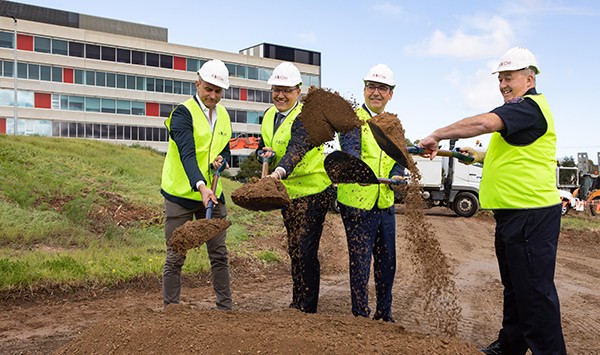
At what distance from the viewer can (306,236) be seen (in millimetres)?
4730

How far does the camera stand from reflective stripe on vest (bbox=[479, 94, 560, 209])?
3582 millimetres

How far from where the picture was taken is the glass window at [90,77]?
47.3 metres

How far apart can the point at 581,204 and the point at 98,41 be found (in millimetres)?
41862

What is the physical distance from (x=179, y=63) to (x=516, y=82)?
52.2 m

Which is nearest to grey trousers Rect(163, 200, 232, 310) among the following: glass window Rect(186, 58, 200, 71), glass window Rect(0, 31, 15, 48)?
glass window Rect(0, 31, 15, 48)

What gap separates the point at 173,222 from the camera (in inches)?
174

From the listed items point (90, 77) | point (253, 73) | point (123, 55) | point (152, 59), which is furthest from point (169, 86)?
point (253, 73)

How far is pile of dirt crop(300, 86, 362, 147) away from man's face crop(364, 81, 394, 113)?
6.2 inches

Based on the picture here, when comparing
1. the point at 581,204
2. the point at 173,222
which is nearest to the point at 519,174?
the point at 173,222

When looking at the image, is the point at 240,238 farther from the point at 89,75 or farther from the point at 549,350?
the point at 89,75

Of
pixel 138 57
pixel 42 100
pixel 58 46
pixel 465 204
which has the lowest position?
pixel 465 204

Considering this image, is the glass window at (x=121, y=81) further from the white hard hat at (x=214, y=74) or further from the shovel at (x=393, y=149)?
the shovel at (x=393, y=149)

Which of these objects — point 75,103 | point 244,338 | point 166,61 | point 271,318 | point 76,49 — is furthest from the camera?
point 166,61

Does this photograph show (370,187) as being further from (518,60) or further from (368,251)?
(518,60)
